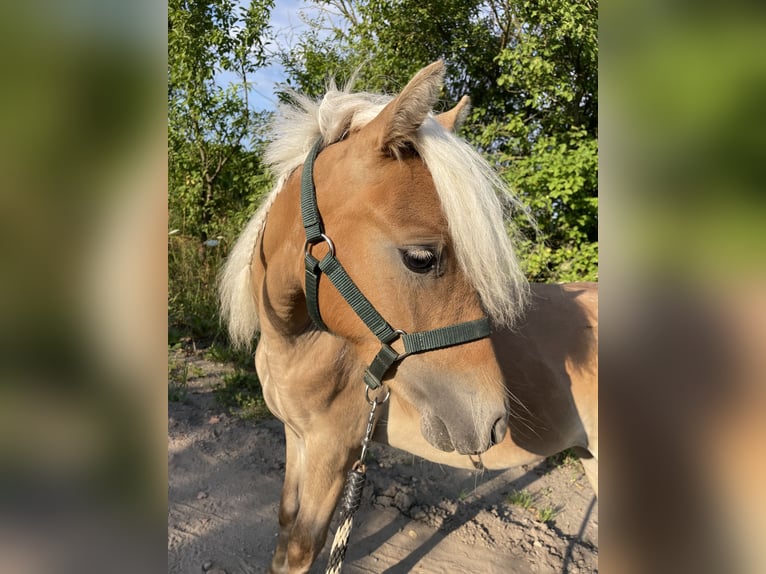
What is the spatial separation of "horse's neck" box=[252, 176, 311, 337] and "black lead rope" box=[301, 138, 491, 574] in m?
0.09

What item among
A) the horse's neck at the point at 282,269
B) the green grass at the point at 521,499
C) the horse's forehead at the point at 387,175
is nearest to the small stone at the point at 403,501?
the green grass at the point at 521,499

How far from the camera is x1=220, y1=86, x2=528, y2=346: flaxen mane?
44.1 inches

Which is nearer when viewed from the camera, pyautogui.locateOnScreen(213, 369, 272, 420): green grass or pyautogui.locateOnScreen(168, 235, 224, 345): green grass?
pyautogui.locateOnScreen(213, 369, 272, 420): green grass

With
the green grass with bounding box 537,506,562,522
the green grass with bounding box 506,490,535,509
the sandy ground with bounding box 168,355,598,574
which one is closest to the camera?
the sandy ground with bounding box 168,355,598,574

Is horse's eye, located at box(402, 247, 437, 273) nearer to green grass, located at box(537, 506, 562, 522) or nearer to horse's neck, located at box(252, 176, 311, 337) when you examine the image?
horse's neck, located at box(252, 176, 311, 337)

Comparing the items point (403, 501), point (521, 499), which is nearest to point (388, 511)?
point (403, 501)

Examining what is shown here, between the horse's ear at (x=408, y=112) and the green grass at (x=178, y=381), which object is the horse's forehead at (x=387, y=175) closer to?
the horse's ear at (x=408, y=112)

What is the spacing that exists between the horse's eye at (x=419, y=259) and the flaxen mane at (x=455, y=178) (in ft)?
0.23

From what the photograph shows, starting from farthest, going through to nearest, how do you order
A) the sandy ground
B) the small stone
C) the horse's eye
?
the small stone
the sandy ground
the horse's eye

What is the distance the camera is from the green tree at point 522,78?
380cm

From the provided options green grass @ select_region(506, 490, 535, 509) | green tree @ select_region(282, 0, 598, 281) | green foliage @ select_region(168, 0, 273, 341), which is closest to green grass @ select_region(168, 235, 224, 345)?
green foliage @ select_region(168, 0, 273, 341)

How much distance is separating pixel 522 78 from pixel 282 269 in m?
3.68
